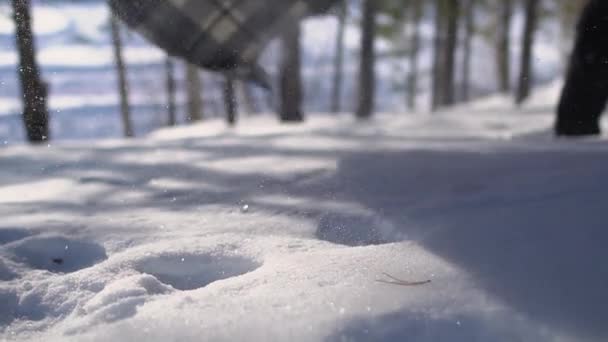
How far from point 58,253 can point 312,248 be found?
0.78 m

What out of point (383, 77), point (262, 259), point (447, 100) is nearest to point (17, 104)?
point (262, 259)

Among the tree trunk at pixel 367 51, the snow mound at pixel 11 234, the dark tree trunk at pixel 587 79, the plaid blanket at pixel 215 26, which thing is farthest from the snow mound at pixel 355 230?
the tree trunk at pixel 367 51

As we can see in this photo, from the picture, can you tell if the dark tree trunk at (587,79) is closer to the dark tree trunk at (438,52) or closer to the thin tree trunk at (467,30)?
the dark tree trunk at (438,52)

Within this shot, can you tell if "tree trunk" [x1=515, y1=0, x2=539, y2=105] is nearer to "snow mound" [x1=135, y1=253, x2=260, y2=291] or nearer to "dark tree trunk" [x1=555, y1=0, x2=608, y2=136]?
"dark tree trunk" [x1=555, y1=0, x2=608, y2=136]

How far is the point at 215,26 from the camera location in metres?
2.29

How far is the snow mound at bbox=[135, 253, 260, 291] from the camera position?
1296mm

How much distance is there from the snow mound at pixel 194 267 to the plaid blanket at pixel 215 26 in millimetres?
988

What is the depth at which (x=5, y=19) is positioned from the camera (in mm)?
1601

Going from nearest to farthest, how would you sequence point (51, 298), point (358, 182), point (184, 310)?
point (184, 310) → point (51, 298) → point (358, 182)

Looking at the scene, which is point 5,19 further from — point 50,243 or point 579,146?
point 579,146

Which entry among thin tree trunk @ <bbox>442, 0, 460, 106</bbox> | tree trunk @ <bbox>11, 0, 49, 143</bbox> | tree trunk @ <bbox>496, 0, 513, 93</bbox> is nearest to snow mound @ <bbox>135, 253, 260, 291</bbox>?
tree trunk @ <bbox>11, 0, 49, 143</bbox>

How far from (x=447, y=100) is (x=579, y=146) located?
30.9 feet

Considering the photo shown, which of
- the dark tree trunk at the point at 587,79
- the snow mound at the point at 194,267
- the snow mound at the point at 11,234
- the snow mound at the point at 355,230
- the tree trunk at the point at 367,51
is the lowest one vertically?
the snow mound at the point at 194,267

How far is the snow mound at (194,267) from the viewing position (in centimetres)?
130
